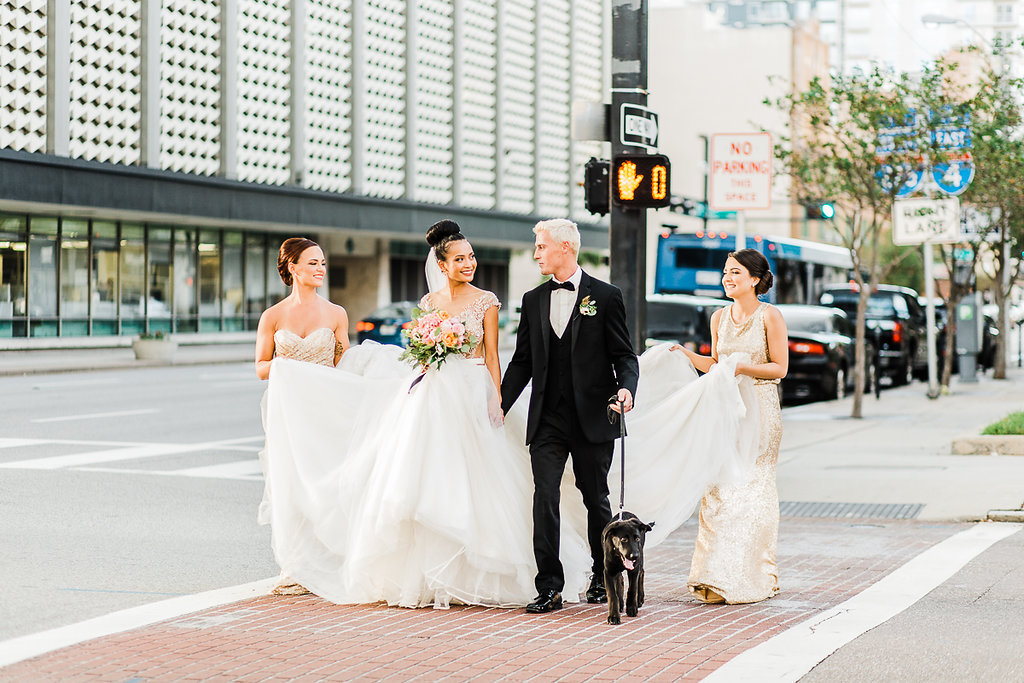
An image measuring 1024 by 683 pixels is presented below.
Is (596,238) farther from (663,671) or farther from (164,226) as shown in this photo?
(663,671)

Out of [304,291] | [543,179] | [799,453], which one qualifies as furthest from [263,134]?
[304,291]

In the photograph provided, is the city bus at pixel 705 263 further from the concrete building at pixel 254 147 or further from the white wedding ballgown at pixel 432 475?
the white wedding ballgown at pixel 432 475

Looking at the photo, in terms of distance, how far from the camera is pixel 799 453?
1529 centimetres

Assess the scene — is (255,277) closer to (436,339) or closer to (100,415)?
(100,415)

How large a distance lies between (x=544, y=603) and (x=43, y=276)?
115 feet

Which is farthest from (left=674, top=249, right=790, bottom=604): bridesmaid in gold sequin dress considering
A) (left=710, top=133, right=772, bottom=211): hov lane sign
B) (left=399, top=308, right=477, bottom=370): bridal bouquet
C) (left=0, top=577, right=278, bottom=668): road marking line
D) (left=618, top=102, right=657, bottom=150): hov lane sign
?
(left=710, top=133, right=772, bottom=211): hov lane sign

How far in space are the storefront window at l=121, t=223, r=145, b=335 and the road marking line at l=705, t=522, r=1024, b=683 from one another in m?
36.1

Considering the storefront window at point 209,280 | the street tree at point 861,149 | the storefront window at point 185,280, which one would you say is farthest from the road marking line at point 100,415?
the storefront window at point 209,280

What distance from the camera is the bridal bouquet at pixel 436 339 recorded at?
7.23m

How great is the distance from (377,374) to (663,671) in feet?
8.93

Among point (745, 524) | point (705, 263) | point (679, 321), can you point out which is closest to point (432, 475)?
point (745, 524)

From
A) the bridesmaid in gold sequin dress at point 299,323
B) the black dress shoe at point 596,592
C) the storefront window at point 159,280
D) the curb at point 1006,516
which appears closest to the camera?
the black dress shoe at point 596,592

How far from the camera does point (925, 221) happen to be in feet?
69.8

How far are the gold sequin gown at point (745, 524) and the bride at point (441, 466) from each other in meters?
0.09
